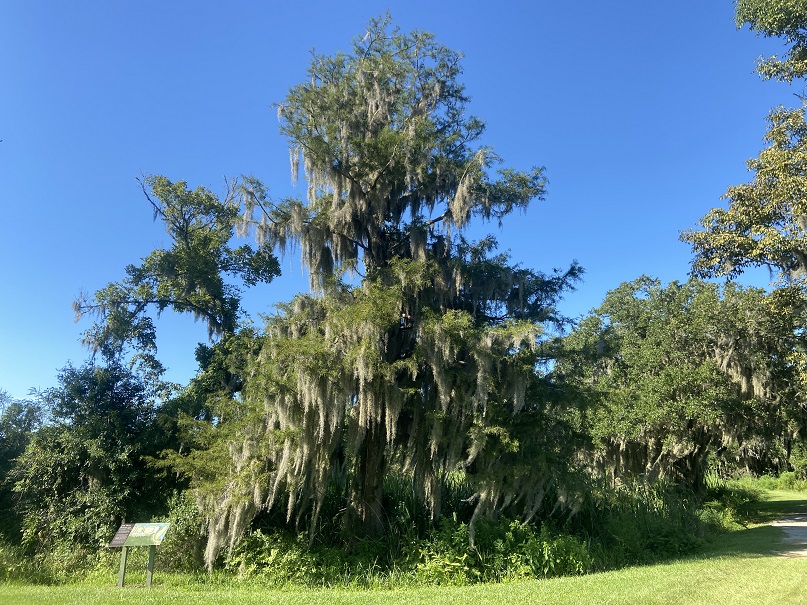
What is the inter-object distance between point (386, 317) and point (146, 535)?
15.8ft

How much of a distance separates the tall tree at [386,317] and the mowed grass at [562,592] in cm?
155

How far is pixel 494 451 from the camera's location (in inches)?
333

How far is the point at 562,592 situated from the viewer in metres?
6.46

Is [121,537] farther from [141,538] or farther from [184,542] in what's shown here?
[184,542]

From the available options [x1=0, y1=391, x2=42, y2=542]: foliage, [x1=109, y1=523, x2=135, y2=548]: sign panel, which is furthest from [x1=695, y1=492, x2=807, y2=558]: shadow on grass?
[x1=0, y1=391, x2=42, y2=542]: foliage

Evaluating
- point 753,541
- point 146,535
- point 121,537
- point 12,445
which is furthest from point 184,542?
point 753,541

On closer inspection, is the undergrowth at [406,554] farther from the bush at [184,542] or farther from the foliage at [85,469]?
the foliage at [85,469]

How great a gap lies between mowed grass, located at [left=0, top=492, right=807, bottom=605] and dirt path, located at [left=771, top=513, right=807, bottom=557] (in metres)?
1.50

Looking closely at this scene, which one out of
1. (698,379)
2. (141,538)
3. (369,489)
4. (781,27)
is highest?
(781,27)

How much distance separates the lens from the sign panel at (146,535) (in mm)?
7688

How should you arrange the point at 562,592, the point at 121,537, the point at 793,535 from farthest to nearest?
the point at 793,535, the point at 121,537, the point at 562,592

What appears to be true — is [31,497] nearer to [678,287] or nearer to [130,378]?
[130,378]

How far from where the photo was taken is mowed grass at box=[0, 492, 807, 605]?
607cm

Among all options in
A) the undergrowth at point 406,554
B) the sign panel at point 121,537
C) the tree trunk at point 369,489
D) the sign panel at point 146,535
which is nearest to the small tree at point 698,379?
the undergrowth at point 406,554
